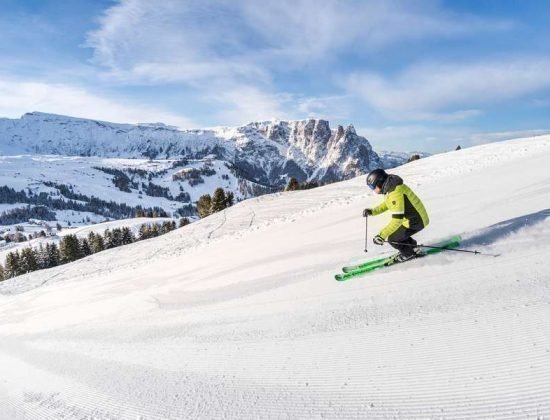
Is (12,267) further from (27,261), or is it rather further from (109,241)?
(109,241)

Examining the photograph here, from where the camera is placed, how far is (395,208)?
34.9 ft

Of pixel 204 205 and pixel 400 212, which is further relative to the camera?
pixel 204 205

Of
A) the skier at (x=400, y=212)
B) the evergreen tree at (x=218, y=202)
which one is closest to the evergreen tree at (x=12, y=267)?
the evergreen tree at (x=218, y=202)

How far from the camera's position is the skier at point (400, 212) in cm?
1063

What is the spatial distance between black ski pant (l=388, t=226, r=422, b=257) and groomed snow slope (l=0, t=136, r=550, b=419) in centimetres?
48

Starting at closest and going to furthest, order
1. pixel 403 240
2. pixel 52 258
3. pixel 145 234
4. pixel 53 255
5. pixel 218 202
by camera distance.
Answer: pixel 403 240 < pixel 218 202 < pixel 52 258 < pixel 53 255 < pixel 145 234

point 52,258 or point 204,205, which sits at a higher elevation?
point 204,205

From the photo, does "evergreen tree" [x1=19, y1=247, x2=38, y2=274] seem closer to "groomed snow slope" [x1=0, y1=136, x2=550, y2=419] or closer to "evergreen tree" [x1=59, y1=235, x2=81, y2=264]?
"evergreen tree" [x1=59, y1=235, x2=81, y2=264]

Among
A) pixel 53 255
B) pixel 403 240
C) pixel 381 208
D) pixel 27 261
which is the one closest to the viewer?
pixel 403 240

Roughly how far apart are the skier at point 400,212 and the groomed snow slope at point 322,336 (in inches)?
25.0


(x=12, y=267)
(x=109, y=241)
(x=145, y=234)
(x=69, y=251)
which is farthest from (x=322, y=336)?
(x=145, y=234)

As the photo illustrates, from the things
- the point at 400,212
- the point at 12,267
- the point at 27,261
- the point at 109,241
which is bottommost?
the point at 12,267

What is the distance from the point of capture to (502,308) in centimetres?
741

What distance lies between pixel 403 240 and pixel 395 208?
998 millimetres
